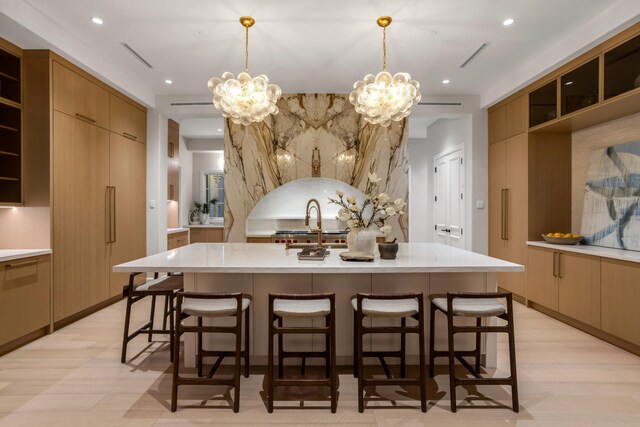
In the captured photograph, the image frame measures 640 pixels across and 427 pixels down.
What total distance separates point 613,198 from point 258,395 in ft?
12.8

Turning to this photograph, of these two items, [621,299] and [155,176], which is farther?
[155,176]

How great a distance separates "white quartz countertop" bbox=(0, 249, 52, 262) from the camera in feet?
9.47

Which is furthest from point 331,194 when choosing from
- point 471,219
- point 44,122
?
point 44,122

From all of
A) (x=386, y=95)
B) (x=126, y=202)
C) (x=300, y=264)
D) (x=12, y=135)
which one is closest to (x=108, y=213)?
(x=126, y=202)

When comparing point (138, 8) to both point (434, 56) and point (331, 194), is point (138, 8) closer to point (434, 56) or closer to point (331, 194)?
point (434, 56)

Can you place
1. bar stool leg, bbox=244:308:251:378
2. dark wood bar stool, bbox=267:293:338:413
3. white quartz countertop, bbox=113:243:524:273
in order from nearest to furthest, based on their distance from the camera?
dark wood bar stool, bbox=267:293:338:413, white quartz countertop, bbox=113:243:524:273, bar stool leg, bbox=244:308:251:378

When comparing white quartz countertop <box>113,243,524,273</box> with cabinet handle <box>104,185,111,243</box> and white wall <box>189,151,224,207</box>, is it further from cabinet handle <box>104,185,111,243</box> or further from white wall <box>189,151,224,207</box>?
white wall <box>189,151,224,207</box>

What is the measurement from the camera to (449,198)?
6383mm

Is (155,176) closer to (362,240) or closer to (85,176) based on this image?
(85,176)

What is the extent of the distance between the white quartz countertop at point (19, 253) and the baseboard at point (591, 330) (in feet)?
17.1

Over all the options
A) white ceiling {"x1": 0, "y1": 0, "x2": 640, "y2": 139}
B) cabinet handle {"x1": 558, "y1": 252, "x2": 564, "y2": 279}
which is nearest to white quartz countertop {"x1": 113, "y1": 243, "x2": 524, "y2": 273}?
cabinet handle {"x1": 558, "y1": 252, "x2": 564, "y2": 279}

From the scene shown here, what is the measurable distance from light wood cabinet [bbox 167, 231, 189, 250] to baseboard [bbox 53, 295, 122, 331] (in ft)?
4.49

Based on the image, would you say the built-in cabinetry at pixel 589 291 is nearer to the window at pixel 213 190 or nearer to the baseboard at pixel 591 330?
the baseboard at pixel 591 330

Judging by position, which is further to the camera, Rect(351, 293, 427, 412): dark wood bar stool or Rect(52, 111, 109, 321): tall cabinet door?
Rect(52, 111, 109, 321): tall cabinet door
